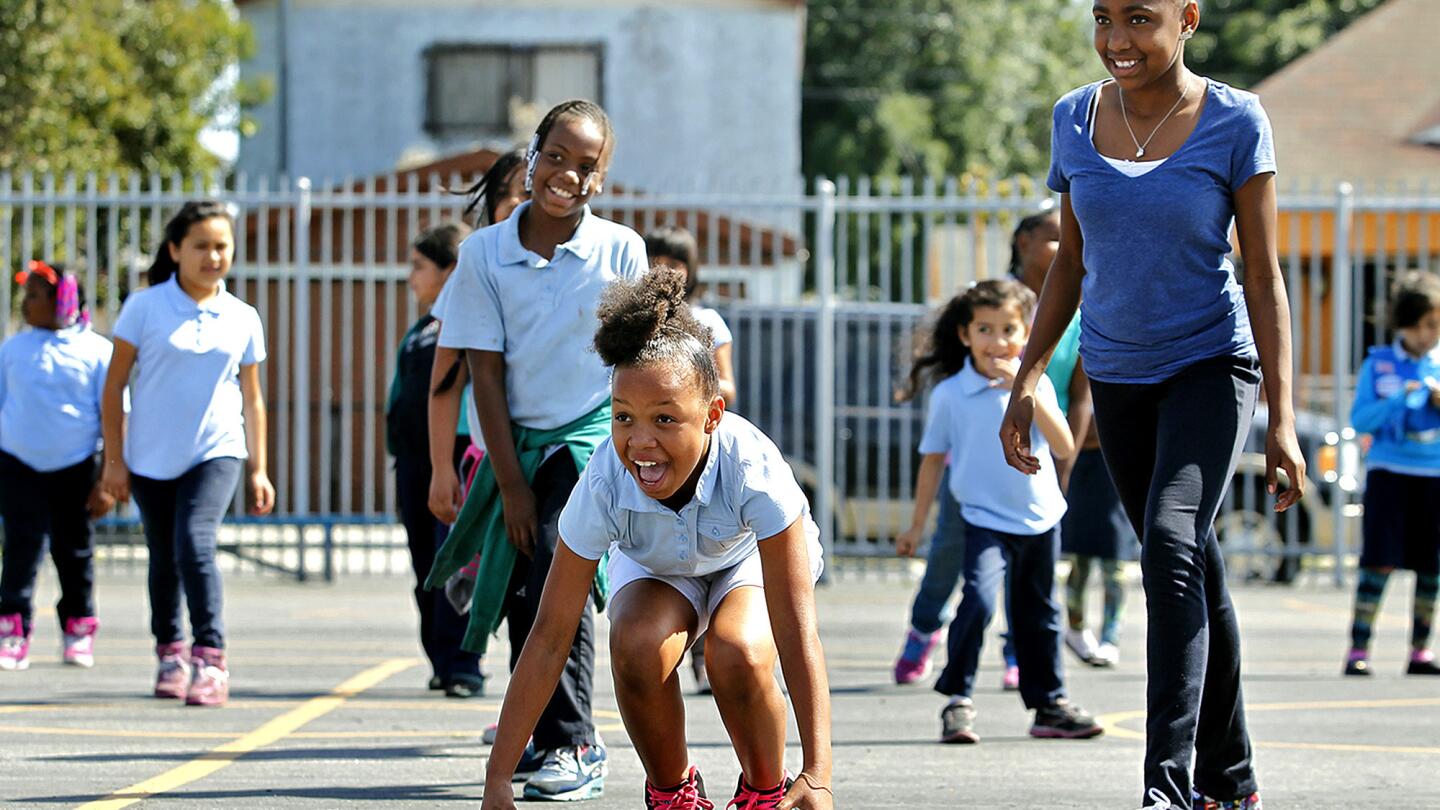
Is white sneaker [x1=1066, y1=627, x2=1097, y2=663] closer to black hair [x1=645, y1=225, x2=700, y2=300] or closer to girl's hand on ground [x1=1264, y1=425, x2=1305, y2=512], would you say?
black hair [x1=645, y1=225, x2=700, y2=300]

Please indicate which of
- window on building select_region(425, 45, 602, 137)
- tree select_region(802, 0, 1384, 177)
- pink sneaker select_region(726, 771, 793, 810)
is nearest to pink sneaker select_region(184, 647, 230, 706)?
pink sneaker select_region(726, 771, 793, 810)

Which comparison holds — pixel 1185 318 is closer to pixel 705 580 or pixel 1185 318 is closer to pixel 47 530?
pixel 705 580

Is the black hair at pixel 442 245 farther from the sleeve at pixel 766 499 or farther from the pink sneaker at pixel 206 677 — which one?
the sleeve at pixel 766 499

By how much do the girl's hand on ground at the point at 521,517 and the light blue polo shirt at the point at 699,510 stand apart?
0.91 meters

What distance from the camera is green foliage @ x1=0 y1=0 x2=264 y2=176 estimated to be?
18719 millimetres

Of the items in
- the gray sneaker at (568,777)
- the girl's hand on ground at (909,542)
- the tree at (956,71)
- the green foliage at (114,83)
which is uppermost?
the tree at (956,71)

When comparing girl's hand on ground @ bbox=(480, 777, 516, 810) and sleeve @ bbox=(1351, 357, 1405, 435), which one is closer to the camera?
girl's hand on ground @ bbox=(480, 777, 516, 810)

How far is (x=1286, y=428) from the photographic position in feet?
15.6

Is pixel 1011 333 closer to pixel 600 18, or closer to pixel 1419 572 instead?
pixel 1419 572

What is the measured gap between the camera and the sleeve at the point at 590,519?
446 centimetres

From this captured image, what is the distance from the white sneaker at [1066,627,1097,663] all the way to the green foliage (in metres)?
12.6

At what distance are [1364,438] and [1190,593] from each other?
182 inches

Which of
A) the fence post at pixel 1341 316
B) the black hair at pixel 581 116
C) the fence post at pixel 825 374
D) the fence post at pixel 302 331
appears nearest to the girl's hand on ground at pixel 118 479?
the black hair at pixel 581 116

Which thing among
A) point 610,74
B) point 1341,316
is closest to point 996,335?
point 1341,316
